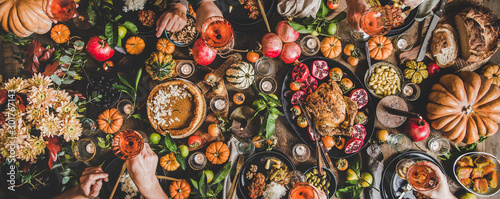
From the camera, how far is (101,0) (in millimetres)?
2023

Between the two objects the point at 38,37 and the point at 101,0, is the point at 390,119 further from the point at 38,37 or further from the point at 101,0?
the point at 38,37

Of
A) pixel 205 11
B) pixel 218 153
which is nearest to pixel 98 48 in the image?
pixel 205 11

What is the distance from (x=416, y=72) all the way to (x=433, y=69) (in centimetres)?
17

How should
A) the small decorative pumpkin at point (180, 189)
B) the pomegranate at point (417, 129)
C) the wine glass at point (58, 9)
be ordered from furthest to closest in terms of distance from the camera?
the pomegranate at point (417, 129) < the small decorative pumpkin at point (180, 189) < the wine glass at point (58, 9)

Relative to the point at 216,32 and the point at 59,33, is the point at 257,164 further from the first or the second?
the point at 59,33

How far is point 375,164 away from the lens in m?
2.08

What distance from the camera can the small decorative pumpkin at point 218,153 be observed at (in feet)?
6.58

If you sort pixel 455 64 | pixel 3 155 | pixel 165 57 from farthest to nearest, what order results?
pixel 455 64, pixel 165 57, pixel 3 155

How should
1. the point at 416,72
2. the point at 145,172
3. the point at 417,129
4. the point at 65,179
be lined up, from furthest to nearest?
the point at 416,72 < the point at 417,129 < the point at 65,179 < the point at 145,172

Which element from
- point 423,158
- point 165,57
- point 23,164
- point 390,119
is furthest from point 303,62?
point 23,164

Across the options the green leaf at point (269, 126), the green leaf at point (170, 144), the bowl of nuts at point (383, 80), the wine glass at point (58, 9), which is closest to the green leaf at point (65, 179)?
the green leaf at point (170, 144)

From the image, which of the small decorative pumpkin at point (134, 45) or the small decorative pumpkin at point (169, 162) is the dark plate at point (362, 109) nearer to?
the small decorative pumpkin at point (169, 162)

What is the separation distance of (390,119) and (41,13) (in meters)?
3.04

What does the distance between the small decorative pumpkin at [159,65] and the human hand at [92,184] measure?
0.88 metres
